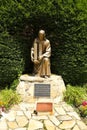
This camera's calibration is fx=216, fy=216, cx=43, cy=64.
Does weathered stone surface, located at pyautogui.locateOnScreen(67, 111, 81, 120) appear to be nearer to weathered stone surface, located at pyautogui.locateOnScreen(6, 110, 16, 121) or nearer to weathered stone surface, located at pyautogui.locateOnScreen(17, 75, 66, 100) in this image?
weathered stone surface, located at pyautogui.locateOnScreen(17, 75, 66, 100)

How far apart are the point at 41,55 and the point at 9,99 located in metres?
1.83

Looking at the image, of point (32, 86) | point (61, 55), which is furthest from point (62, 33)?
point (32, 86)

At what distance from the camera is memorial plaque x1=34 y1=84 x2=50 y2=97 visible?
22.2 feet

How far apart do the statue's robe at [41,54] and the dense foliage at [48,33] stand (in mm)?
389

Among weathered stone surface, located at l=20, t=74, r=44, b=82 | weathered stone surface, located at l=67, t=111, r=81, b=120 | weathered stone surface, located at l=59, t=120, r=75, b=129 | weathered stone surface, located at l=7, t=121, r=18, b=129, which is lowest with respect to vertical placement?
weathered stone surface, located at l=59, t=120, r=75, b=129

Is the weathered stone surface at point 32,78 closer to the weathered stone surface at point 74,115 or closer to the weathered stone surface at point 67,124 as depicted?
the weathered stone surface at point 74,115

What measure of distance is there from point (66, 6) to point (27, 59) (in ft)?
7.33

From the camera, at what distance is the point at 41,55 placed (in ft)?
23.5

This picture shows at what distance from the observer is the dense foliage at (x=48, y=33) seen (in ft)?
22.3

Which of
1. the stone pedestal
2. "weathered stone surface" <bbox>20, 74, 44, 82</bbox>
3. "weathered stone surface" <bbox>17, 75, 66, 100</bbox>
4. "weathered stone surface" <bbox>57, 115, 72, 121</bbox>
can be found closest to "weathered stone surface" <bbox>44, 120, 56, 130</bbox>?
"weathered stone surface" <bbox>57, 115, 72, 121</bbox>

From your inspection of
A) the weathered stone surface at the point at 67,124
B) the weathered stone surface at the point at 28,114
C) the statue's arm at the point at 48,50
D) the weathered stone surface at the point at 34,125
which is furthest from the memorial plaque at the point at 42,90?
the weathered stone surface at the point at 67,124

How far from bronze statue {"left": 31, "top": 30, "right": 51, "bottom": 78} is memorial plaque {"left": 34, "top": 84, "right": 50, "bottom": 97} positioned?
446mm

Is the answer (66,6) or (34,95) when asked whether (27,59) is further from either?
(66,6)

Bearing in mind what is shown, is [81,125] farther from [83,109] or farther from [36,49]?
[36,49]
